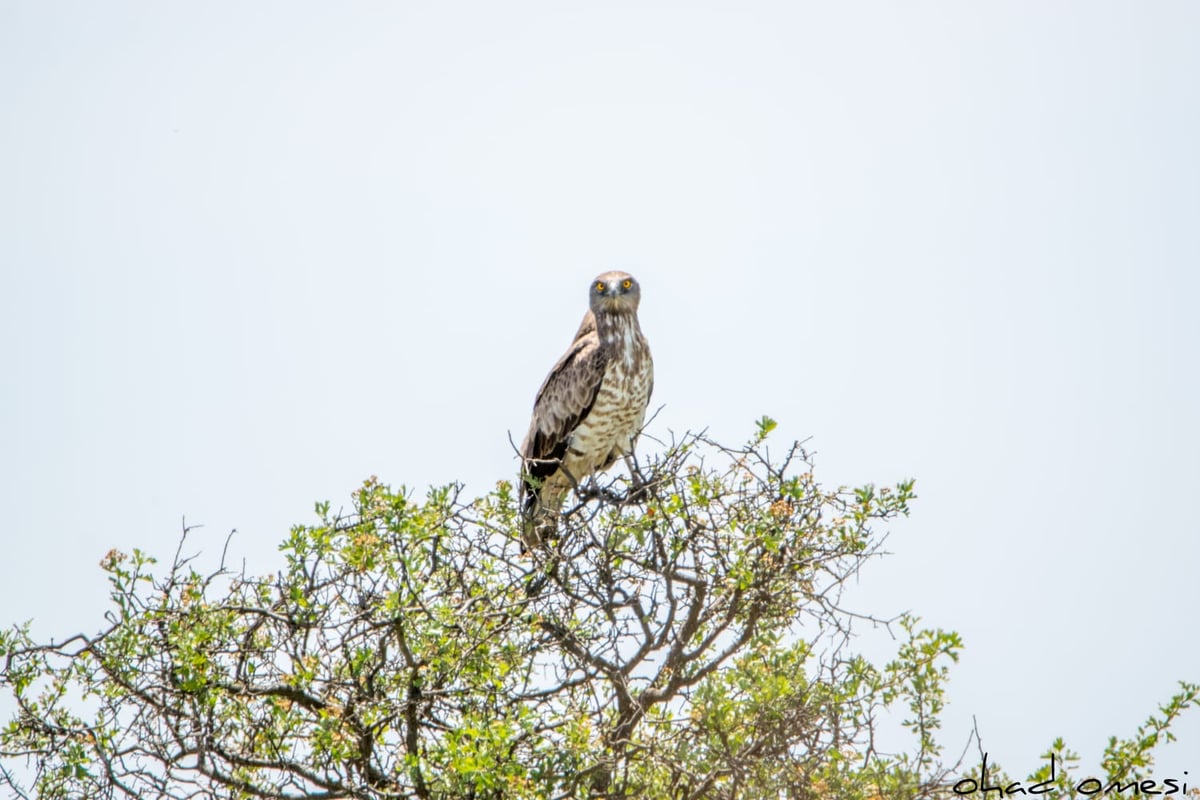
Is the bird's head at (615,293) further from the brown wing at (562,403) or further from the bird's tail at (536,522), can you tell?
the bird's tail at (536,522)

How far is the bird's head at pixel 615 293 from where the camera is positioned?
9.58 metres

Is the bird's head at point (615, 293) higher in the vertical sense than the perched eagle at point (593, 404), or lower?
higher

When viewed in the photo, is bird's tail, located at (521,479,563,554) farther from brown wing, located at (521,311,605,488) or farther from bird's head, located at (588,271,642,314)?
bird's head, located at (588,271,642,314)

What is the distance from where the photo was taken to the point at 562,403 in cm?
920

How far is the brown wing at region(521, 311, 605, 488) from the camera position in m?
9.11

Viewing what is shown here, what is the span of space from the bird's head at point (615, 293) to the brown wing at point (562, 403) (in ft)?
0.80

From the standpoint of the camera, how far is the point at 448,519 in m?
6.07

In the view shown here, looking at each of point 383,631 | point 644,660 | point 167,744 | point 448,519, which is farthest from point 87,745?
point 644,660

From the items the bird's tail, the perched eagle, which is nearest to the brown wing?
the perched eagle

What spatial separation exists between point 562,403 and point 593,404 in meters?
0.25

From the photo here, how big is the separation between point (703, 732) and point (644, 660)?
0.52 metres

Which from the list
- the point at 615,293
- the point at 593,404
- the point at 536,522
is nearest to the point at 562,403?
the point at 593,404

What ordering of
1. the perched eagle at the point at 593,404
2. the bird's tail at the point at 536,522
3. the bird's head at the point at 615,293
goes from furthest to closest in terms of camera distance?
the bird's head at the point at 615,293
the perched eagle at the point at 593,404
the bird's tail at the point at 536,522

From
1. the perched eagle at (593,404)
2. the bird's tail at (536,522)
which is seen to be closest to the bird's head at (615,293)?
the perched eagle at (593,404)
